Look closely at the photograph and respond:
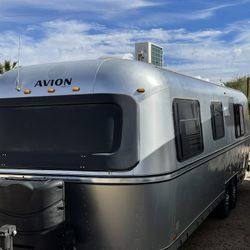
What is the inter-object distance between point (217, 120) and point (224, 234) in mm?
1861

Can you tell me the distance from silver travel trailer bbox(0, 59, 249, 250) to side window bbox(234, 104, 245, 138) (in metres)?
4.22

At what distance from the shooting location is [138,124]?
400cm

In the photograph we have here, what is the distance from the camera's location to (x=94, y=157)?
4.04 metres

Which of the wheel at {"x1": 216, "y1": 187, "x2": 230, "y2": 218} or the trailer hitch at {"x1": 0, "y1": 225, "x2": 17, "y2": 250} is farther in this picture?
the wheel at {"x1": 216, "y1": 187, "x2": 230, "y2": 218}

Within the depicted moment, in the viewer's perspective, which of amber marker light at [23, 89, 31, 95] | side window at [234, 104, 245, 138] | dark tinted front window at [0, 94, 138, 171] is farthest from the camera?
side window at [234, 104, 245, 138]

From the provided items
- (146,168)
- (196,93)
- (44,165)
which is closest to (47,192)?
(44,165)

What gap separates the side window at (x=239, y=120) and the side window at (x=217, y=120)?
5.26 ft

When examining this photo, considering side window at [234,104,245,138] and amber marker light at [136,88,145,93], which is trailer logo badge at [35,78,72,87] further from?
Result: side window at [234,104,245,138]

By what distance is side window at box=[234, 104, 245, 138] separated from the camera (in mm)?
8843

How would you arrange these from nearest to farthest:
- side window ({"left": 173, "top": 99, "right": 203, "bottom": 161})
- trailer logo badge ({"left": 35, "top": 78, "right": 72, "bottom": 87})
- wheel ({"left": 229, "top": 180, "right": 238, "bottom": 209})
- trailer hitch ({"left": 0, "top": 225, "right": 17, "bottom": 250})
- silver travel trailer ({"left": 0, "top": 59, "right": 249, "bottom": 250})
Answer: trailer hitch ({"left": 0, "top": 225, "right": 17, "bottom": 250}), silver travel trailer ({"left": 0, "top": 59, "right": 249, "bottom": 250}), trailer logo badge ({"left": 35, "top": 78, "right": 72, "bottom": 87}), side window ({"left": 173, "top": 99, "right": 203, "bottom": 161}), wheel ({"left": 229, "top": 180, "right": 238, "bottom": 209})

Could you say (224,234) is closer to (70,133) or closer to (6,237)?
(70,133)

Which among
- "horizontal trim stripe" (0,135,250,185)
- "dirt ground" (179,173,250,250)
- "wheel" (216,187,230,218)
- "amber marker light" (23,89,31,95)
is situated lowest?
"dirt ground" (179,173,250,250)

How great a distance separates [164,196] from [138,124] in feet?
2.54

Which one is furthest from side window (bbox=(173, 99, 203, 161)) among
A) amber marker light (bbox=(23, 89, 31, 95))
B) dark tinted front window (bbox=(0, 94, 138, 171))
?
amber marker light (bbox=(23, 89, 31, 95))
